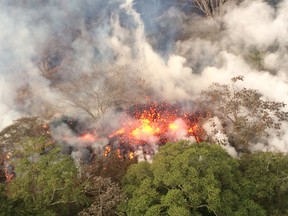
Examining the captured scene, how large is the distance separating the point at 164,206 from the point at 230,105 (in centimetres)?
1468

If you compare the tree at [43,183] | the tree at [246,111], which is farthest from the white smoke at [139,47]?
the tree at [43,183]

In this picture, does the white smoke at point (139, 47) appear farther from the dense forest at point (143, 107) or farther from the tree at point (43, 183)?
the tree at point (43, 183)

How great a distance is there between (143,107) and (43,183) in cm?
2789

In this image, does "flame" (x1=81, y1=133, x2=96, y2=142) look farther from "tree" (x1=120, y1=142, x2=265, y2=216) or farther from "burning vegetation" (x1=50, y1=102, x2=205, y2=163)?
"tree" (x1=120, y1=142, x2=265, y2=216)

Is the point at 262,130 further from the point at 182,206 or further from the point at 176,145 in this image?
the point at 182,206

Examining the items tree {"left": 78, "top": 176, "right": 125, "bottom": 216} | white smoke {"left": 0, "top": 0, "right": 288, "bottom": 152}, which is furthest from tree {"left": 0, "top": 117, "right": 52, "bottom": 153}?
tree {"left": 78, "top": 176, "right": 125, "bottom": 216}

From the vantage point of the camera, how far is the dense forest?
23.0 metres

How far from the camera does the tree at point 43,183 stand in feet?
71.2

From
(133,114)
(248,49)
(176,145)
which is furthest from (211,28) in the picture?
(176,145)

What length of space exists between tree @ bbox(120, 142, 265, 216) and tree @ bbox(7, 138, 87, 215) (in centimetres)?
406

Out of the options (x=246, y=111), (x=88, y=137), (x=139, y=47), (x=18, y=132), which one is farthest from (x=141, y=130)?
(x=139, y=47)

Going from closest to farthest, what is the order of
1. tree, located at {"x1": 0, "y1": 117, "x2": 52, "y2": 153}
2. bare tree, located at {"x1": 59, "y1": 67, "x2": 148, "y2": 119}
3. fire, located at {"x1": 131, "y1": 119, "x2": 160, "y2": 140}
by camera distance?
tree, located at {"x1": 0, "y1": 117, "x2": 52, "y2": 153} < fire, located at {"x1": 131, "y1": 119, "x2": 160, "y2": 140} < bare tree, located at {"x1": 59, "y1": 67, "x2": 148, "y2": 119}

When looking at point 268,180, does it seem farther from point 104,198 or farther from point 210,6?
point 210,6

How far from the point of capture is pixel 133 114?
1896 inches
